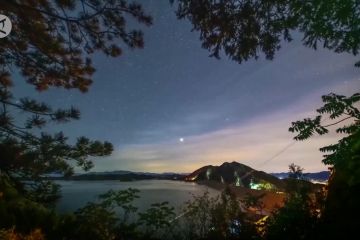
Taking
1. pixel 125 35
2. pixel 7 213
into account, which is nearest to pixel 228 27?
pixel 125 35

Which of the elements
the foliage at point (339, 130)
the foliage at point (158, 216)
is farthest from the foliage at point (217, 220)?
the foliage at point (339, 130)

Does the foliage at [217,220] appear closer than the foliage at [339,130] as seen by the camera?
No

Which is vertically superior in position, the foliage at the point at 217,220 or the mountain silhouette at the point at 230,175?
the mountain silhouette at the point at 230,175

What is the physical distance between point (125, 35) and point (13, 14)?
258 cm

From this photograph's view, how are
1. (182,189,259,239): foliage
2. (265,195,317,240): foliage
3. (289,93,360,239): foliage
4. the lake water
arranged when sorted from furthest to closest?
the lake water
(182,189,259,239): foliage
(265,195,317,240): foliage
(289,93,360,239): foliage

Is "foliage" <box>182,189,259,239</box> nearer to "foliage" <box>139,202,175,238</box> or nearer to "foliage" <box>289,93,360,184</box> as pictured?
"foliage" <box>139,202,175,238</box>

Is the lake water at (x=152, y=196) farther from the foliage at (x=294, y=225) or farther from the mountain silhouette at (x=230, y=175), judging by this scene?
the foliage at (x=294, y=225)

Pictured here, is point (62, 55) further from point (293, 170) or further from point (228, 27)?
point (293, 170)

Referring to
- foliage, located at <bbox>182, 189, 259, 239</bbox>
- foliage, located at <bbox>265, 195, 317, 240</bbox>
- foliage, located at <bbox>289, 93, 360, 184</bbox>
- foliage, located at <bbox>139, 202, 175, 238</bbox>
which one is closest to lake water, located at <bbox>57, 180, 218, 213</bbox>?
foliage, located at <bbox>182, 189, 259, 239</bbox>

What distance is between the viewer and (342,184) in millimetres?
5312

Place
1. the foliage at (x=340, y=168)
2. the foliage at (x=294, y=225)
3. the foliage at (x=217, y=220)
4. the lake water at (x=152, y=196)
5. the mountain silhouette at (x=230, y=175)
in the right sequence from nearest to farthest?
the foliage at (x=340, y=168) < the foliage at (x=294, y=225) < the foliage at (x=217, y=220) < the lake water at (x=152, y=196) < the mountain silhouette at (x=230, y=175)

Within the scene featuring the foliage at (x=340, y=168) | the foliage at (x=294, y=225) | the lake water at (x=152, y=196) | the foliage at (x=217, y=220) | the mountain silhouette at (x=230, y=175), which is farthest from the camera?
the mountain silhouette at (x=230, y=175)

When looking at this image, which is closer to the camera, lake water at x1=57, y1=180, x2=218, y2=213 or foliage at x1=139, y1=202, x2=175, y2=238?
foliage at x1=139, y1=202, x2=175, y2=238

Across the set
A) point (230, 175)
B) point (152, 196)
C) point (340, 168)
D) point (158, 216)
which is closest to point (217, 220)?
point (158, 216)
